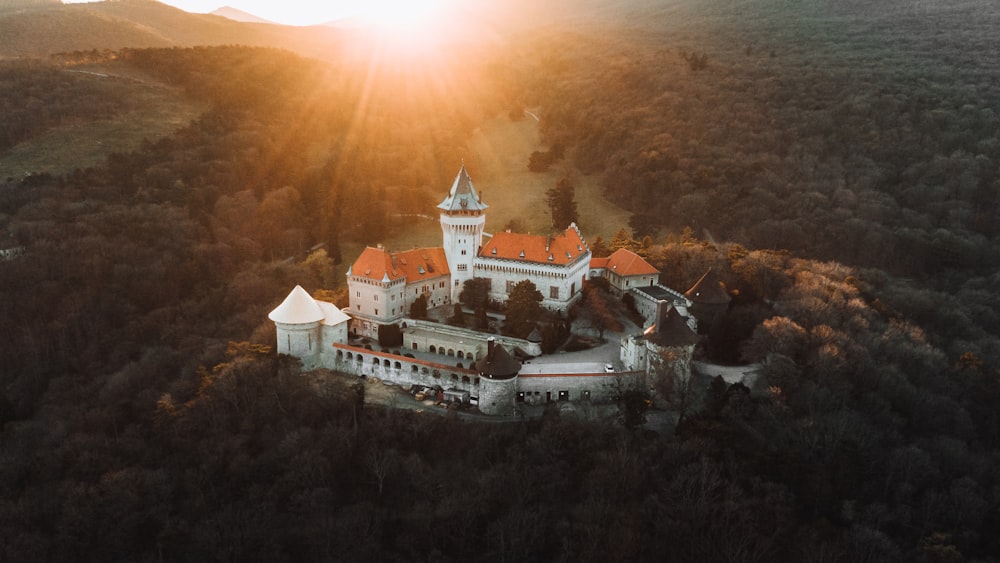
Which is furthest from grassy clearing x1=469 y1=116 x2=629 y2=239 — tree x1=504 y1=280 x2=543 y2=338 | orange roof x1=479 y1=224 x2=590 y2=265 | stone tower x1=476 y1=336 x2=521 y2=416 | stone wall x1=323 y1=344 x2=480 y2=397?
stone tower x1=476 y1=336 x2=521 y2=416

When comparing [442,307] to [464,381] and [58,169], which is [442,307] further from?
[58,169]

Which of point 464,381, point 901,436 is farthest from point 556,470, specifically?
point 901,436

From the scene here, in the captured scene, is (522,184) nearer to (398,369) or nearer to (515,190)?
(515,190)

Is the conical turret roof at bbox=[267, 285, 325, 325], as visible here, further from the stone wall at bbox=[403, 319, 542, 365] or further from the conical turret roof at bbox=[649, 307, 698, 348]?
the conical turret roof at bbox=[649, 307, 698, 348]

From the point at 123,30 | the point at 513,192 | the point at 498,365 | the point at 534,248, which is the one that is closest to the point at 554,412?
the point at 498,365

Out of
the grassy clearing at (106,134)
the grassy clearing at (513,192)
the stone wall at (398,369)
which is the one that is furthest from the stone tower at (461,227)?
the grassy clearing at (106,134)

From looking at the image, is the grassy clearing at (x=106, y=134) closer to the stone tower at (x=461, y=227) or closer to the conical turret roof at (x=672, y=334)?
the stone tower at (x=461, y=227)

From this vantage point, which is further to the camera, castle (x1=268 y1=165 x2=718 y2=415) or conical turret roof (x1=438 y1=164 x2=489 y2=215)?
conical turret roof (x1=438 y1=164 x2=489 y2=215)
